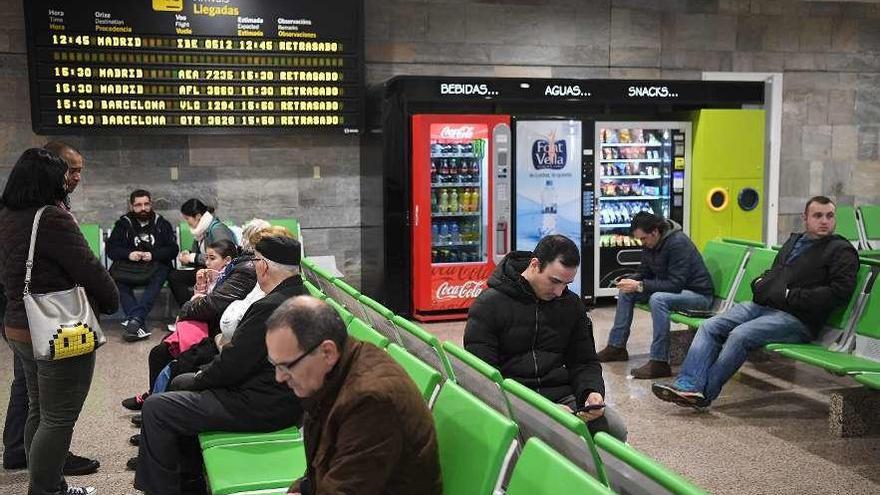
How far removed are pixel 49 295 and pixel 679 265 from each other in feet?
14.8

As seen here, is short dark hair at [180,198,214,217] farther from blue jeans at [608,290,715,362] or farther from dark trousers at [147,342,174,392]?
blue jeans at [608,290,715,362]

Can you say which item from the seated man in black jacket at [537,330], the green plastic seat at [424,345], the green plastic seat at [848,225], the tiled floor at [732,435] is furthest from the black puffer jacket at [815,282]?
the green plastic seat at [848,225]

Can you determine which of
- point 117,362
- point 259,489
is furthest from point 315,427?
point 117,362

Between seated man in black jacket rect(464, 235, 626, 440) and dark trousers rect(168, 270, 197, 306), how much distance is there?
4833mm

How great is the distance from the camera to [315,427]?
8.61 ft

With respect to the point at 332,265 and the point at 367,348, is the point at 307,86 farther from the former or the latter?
the point at 367,348

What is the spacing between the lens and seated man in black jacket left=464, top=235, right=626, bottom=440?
3.94m

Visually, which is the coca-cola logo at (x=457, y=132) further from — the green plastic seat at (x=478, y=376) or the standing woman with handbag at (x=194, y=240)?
the green plastic seat at (x=478, y=376)

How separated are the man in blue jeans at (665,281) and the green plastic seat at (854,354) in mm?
1177

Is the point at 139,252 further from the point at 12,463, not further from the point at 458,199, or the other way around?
the point at 12,463

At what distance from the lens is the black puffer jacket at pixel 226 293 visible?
4.75 m

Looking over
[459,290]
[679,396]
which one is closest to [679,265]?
[679,396]

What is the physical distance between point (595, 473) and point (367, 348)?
0.74m

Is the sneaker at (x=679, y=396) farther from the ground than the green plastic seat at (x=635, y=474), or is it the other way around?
the green plastic seat at (x=635, y=474)
